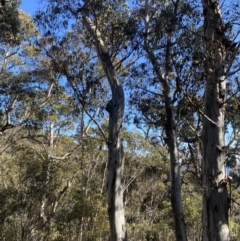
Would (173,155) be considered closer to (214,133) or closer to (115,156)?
(115,156)

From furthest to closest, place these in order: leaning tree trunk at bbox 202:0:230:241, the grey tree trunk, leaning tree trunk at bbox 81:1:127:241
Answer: the grey tree trunk, leaning tree trunk at bbox 81:1:127:241, leaning tree trunk at bbox 202:0:230:241

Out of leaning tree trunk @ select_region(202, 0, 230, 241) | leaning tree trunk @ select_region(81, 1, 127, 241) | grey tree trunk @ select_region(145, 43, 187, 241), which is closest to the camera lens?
leaning tree trunk @ select_region(202, 0, 230, 241)

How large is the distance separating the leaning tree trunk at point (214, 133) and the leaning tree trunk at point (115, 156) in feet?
5.96

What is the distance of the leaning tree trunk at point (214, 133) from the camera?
4199 mm

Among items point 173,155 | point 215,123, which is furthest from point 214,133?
point 173,155

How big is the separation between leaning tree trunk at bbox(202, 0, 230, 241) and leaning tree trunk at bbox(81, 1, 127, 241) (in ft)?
5.96

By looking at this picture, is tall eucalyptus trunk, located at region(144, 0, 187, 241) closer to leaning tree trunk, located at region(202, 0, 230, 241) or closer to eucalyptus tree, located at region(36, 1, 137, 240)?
eucalyptus tree, located at region(36, 1, 137, 240)

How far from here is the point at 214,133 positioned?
14.9 ft

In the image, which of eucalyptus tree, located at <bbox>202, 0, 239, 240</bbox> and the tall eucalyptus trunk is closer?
eucalyptus tree, located at <bbox>202, 0, 239, 240</bbox>

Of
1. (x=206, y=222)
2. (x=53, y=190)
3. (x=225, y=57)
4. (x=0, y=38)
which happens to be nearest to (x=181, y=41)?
(x=225, y=57)

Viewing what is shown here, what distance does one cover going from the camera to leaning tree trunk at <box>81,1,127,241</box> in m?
5.89

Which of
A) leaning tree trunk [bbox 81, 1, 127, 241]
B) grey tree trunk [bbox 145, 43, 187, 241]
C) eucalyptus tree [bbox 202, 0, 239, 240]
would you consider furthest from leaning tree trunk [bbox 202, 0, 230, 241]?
grey tree trunk [bbox 145, 43, 187, 241]

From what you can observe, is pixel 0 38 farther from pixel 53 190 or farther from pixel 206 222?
pixel 206 222

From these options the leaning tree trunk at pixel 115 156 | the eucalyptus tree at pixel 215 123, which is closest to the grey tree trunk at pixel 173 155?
the leaning tree trunk at pixel 115 156
